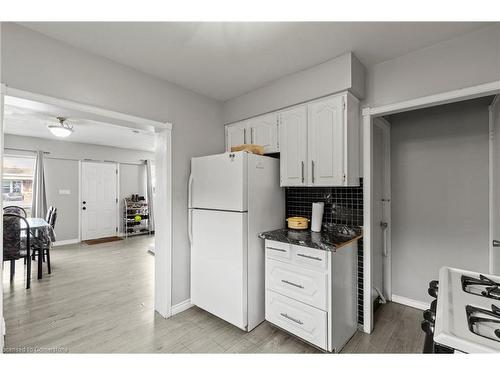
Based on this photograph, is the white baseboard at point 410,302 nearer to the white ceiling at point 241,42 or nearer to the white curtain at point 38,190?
the white ceiling at point 241,42

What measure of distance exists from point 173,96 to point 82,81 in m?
0.85

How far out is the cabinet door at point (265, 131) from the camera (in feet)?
8.37

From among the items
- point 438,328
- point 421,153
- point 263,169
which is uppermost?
point 421,153

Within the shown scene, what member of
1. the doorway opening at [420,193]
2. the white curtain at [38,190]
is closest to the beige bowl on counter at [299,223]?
the doorway opening at [420,193]

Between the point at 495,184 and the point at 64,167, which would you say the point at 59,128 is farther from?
the point at 495,184

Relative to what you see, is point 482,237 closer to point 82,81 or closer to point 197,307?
Answer: point 197,307

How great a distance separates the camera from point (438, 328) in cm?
84

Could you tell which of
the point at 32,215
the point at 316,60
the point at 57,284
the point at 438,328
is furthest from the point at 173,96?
the point at 32,215

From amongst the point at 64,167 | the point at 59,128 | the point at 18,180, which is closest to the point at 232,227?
the point at 59,128

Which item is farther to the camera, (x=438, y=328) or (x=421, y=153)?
(x=421, y=153)

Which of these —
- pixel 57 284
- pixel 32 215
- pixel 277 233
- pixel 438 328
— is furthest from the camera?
pixel 32 215

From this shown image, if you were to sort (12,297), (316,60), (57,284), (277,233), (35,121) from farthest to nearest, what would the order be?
1. (35,121)
2. (57,284)
3. (12,297)
4. (277,233)
5. (316,60)

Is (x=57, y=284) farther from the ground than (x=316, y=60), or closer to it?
closer to it

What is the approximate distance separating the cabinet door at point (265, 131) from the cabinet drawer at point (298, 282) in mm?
1222
